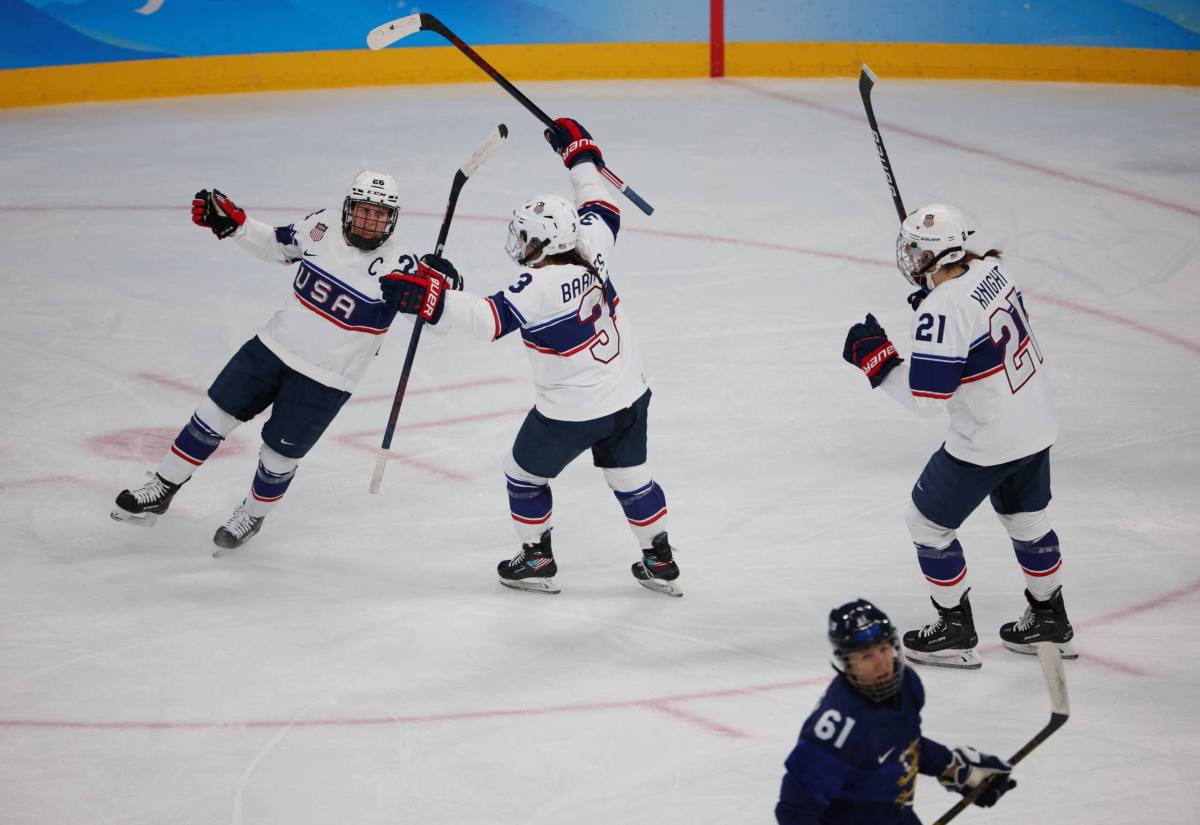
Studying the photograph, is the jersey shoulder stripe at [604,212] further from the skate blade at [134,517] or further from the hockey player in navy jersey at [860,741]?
the hockey player in navy jersey at [860,741]

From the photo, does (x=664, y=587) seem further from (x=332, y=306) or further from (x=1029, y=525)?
(x=332, y=306)

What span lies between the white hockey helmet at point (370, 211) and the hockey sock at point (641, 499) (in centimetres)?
108

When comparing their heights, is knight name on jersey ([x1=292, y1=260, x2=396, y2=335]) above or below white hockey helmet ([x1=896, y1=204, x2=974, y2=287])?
below

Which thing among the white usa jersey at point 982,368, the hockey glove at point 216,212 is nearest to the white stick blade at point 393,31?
the hockey glove at point 216,212

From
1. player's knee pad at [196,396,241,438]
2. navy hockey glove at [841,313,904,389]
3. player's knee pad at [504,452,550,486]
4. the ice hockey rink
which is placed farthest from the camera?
player's knee pad at [196,396,241,438]

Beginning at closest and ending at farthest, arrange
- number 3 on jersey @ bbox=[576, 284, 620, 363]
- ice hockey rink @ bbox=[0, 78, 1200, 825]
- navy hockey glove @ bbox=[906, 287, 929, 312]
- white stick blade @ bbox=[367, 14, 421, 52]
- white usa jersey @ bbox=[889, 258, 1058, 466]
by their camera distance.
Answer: ice hockey rink @ bbox=[0, 78, 1200, 825], white usa jersey @ bbox=[889, 258, 1058, 466], navy hockey glove @ bbox=[906, 287, 929, 312], number 3 on jersey @ bbox=[576, 284, 620, 363], white stick blade @ bbox=[367, 14, 421, 52]

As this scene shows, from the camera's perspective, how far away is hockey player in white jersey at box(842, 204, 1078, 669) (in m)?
4.04

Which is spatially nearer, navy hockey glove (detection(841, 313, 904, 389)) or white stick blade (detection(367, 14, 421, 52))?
navy hockey glove (detection(841, 313, 904, 389))

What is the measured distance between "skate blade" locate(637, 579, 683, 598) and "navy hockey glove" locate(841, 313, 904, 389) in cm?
103

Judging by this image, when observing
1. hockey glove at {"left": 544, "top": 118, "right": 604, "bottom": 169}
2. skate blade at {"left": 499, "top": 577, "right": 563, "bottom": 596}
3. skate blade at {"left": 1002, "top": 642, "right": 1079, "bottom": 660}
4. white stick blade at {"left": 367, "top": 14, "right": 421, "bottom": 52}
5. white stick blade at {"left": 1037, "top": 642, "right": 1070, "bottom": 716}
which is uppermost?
white stick blade at {"left": 367, "top": 14, "right": 421, "bottom": 52}

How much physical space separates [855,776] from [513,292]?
2135 millimetres

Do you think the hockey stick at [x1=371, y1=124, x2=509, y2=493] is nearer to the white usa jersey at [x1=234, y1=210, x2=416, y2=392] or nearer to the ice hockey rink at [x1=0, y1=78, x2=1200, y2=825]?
the white usa jersey at [x1=234, y1=210, x2=416, y2=392]

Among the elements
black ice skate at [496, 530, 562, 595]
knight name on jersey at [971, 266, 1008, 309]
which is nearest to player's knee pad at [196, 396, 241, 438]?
black ice skate at [496, 530, 562, 595]

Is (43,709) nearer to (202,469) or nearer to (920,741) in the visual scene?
(202,469)
